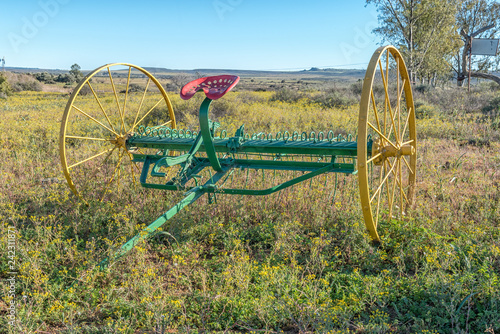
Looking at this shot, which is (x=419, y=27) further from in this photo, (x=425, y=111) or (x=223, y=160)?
(x=223, y=160)

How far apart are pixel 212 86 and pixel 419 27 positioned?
1761 cm

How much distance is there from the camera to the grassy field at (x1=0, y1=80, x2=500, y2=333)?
2166 millimetres

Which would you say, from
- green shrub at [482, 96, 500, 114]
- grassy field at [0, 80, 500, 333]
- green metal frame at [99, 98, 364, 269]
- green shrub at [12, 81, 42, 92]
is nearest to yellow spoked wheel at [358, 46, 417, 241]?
green metal frame at [99, 98, 364, 269]

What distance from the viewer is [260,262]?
2.97 metres

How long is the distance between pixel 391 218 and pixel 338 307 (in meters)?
1.42

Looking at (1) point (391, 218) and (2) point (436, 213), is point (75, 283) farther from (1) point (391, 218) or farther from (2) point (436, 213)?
(2) point (436, 213)

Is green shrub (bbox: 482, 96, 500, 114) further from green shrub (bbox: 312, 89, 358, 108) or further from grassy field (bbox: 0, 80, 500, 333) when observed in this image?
grassy field (bbox: 0, 80, 500, 333)

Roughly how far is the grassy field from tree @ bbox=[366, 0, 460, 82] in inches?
554

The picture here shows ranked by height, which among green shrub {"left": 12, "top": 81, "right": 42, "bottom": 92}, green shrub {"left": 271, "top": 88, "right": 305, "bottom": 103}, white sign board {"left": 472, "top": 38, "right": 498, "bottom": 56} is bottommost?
green shrub {"left": 271, "top": 88, "right": 305, "bottom": 103}

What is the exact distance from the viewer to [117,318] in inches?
89.6

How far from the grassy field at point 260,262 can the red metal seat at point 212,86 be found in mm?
1154

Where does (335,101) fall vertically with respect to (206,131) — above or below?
above

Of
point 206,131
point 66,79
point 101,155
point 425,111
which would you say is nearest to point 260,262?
point 206,131

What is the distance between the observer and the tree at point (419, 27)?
53.9 feet
